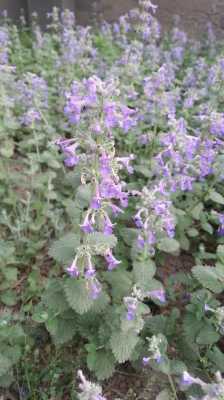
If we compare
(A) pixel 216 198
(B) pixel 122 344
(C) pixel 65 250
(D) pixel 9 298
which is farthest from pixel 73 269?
(A) pixel 216 198

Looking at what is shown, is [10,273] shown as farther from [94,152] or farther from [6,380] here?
[94,152]

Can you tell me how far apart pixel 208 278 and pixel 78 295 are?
31.7 inches

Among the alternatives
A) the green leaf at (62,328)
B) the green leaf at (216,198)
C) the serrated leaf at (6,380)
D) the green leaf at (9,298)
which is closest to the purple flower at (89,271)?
the green leaf at (62,328)

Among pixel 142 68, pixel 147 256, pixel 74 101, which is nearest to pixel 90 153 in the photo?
pixel 74 101

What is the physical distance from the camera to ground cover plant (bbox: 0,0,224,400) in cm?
223

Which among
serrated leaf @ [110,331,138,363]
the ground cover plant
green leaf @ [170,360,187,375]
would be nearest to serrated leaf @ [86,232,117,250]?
the ground cover plant

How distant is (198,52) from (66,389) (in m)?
5.90

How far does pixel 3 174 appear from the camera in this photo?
3871 millimetres

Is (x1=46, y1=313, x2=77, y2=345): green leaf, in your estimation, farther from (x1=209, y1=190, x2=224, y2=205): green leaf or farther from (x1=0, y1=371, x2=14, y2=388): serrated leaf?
(x1=209, y1=190, x2=224, y2=205): green leaf

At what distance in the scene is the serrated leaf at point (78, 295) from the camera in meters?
2.26

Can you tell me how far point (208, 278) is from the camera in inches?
103

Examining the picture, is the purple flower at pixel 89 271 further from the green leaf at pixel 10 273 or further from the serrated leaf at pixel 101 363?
the green leaf at pixel 10 273

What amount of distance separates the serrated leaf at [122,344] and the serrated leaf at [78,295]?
0.23 metres

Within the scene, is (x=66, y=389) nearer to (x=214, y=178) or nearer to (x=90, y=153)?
(x=90, y=153)
